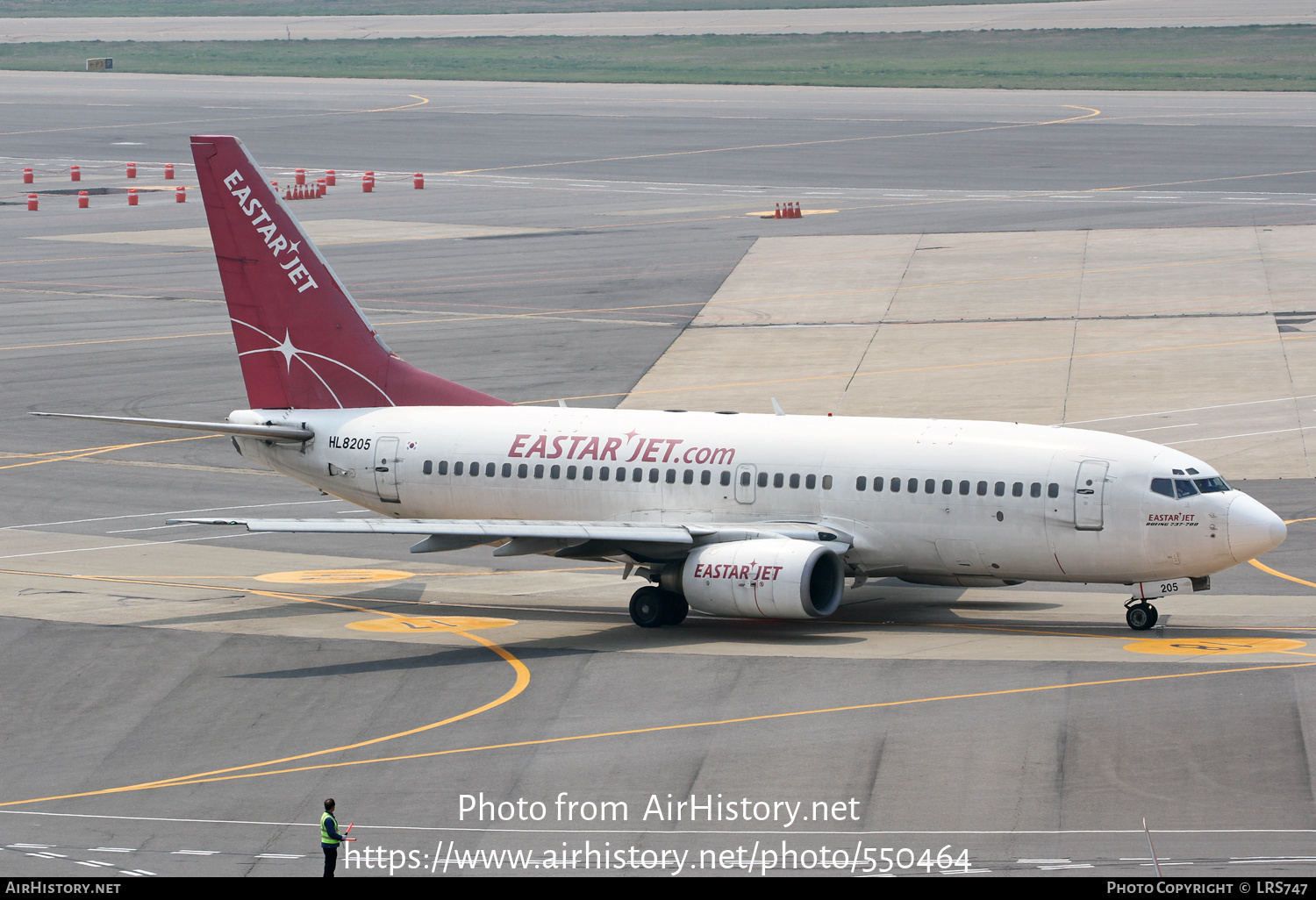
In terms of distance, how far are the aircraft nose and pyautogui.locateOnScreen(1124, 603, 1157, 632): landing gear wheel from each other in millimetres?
2096

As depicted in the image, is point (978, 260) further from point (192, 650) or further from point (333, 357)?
point (192, 650)

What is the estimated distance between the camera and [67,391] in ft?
222

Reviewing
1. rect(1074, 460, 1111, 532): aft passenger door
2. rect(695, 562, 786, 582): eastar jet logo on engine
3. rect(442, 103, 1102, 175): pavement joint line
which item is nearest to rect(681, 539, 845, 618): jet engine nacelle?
rect(695, 562, 786, 582): eastar jet logo on engine

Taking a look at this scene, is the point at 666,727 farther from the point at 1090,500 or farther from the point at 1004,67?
the point at 1004,67

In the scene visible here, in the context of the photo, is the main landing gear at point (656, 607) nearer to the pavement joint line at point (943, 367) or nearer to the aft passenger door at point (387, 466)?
the aft passenger door at point (387, 466)

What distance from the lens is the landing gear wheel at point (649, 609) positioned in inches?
1647

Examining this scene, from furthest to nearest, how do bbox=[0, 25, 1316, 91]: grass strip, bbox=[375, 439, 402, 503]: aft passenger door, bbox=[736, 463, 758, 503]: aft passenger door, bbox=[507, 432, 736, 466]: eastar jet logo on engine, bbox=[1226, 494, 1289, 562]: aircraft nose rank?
bbox=[0, 25, 1316, 91]: grass strip, bbox=[375, 439, 402, 503]: aft passenger door, bbox=[507, 432, 736, 466]: eastar jet logo on engine, bbox=[736, 463, 758, 503]: aft passenger door, bbox=[1226, 494, 1289, 562]: aircraft nose

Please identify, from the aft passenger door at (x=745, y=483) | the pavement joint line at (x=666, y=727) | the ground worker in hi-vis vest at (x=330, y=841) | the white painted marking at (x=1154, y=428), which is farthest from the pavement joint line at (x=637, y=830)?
the white painted marking at (x=1154, y=428)

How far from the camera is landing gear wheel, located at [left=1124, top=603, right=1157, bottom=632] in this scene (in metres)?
40.0

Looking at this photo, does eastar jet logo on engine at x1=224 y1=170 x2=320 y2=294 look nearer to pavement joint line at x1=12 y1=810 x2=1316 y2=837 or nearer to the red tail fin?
the red tail fin

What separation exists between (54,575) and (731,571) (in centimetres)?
1815

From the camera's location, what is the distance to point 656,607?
4184cm

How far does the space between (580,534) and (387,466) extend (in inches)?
281

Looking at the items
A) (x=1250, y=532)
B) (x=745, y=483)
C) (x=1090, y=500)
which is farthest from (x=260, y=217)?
(x=1250, y=532)
